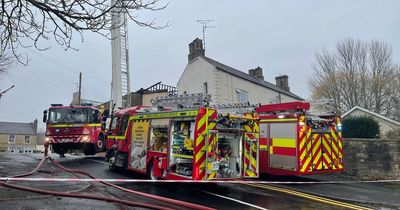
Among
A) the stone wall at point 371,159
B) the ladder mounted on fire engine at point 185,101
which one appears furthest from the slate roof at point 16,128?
the stone wall at point 371,159

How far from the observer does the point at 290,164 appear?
11.5 metres

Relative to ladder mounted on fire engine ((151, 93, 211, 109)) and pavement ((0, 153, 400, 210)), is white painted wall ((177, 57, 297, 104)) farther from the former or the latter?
pavement ((0, 153, 400, 210))

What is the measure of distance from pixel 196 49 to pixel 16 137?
181ft

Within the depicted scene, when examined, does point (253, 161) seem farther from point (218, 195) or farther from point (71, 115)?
point (71, 115)

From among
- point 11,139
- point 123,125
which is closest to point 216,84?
point 123,125

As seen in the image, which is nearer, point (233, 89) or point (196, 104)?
point (196, 104)

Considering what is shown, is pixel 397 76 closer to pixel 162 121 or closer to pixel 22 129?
pixel 162 121

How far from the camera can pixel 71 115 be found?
18.5m

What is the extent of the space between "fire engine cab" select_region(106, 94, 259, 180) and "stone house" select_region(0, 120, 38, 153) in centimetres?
6487

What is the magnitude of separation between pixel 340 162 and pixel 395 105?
78.1ft

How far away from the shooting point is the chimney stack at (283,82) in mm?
41594

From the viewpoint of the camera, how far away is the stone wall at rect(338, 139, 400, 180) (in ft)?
42.7

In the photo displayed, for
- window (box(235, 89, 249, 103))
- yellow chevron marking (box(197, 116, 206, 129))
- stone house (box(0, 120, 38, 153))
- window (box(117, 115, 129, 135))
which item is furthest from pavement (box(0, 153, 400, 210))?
stone house (box(0, 120, 38, 153))

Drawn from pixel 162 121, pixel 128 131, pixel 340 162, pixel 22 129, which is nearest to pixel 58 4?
pixel 162 121
